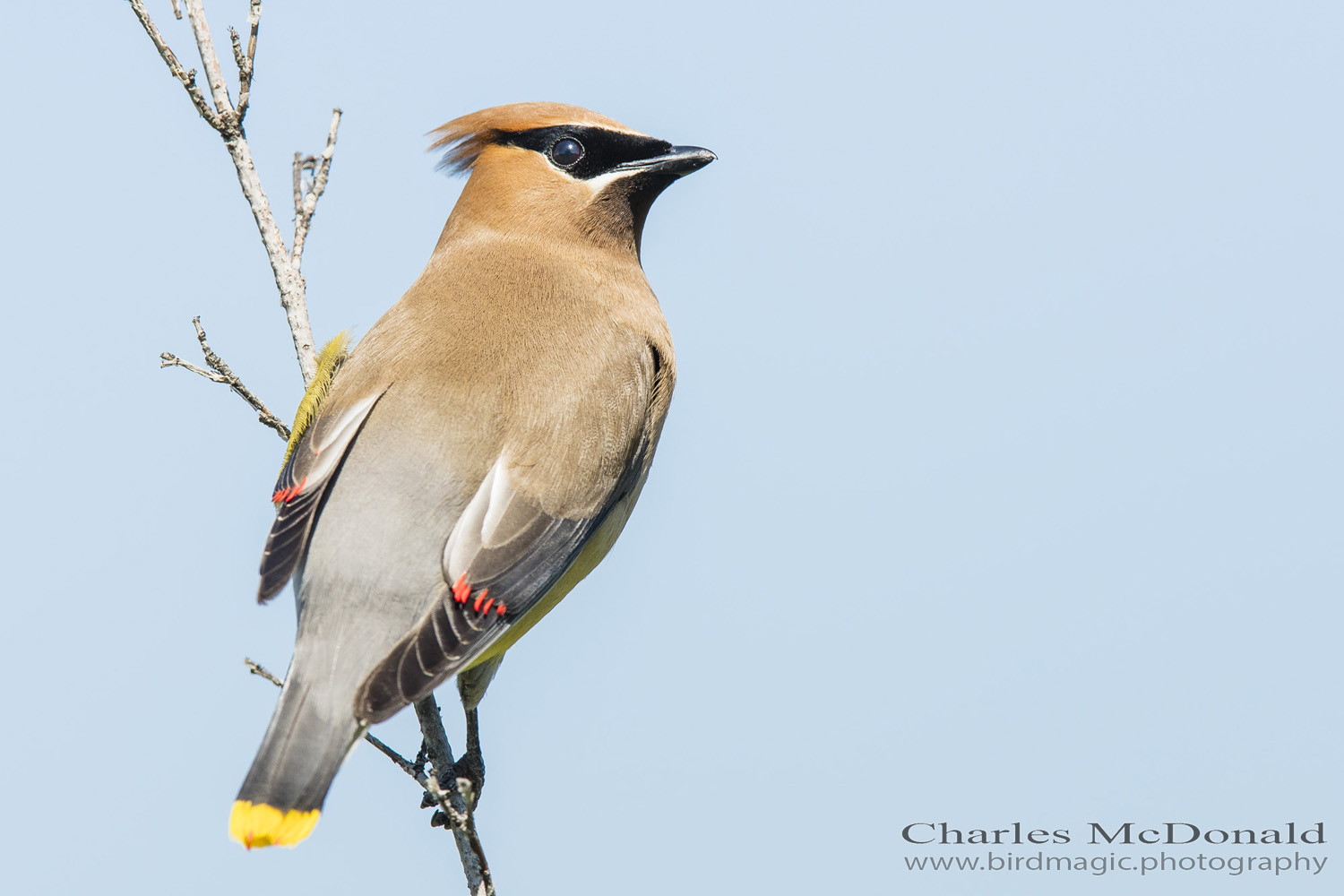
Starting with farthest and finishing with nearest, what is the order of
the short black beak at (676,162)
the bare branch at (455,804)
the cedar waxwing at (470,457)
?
1. the short black beak at (676,162)
2. the cedar waxwing at (470,457)
3. the bare branch at (455,804)

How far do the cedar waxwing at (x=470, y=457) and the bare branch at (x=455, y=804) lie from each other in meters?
0.25

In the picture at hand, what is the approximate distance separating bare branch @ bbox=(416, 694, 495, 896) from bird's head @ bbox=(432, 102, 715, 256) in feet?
5.56

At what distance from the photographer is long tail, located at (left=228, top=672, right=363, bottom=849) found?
11.7 ft

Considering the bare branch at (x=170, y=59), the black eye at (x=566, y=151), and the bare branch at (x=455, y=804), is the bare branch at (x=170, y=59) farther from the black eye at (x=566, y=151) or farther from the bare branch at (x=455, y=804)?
the bare branch at (x=455, y=804)

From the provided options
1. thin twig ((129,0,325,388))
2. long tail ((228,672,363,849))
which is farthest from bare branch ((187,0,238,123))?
long tail ((228,672,363,849))

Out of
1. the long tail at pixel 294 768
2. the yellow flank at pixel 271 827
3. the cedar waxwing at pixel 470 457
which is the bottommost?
the yellow flank at pixel 271 827

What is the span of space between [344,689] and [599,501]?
91cm

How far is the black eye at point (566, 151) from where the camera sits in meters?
5.10

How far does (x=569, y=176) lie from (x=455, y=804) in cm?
214

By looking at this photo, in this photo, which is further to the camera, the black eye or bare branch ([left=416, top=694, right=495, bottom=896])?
the black eye

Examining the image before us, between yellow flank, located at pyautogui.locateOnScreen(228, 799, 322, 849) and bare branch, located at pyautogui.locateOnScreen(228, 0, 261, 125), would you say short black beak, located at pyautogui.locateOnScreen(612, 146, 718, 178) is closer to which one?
bare branch, located at pyautogui.locateOnScreen(228, 0, 261, 125)

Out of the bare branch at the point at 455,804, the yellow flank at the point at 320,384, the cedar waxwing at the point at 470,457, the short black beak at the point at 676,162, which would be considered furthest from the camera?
the short black beak at the point at 676,162

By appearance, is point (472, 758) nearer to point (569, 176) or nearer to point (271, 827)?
point (271, 827)

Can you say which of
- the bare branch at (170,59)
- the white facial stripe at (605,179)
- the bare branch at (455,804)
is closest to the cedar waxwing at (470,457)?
the white facial stripe at (605,179)
